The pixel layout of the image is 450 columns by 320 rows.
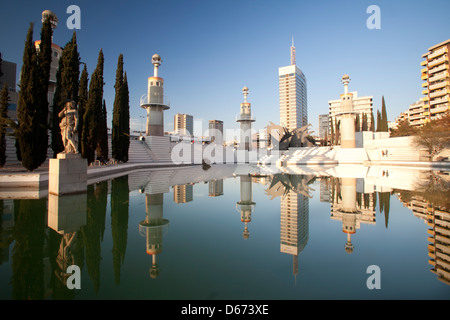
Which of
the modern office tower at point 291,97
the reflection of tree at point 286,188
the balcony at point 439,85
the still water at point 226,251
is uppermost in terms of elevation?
the modern office tower at point 291,97

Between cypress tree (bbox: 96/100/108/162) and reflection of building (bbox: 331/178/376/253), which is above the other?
cypress tree (bbox: 96/100/108/162)

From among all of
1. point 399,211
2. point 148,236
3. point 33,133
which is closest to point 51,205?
point 148,236

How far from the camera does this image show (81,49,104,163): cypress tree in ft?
53.4

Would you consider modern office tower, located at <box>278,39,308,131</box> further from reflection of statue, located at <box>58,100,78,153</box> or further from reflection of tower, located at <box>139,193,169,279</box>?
reflection of tower, located at <box>139,193,169,279</box>

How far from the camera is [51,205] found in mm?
6375

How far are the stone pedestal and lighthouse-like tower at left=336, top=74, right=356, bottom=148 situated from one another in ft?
108

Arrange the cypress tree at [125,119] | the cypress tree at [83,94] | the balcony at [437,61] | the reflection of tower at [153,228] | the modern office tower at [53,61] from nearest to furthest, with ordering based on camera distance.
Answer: the reflection of tower at [153,228], the cypress tree at [83,94], the cypress tree at [125,119], the modern office tower at [53,61], the balcony at [437,61]

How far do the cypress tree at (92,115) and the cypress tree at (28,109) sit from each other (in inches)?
175

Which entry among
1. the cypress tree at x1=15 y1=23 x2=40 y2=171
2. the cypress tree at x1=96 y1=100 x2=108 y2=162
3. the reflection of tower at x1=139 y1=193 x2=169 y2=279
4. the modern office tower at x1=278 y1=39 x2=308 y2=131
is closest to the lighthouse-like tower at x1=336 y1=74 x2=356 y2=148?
the cypress tree at x1=96 y1=100 x2=108 y2=162

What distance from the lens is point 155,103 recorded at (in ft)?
90.0

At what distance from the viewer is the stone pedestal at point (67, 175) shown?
25.5 ft

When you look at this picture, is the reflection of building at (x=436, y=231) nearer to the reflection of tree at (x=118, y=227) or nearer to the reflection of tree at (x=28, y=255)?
the reflection of tree at (x=118, y=227)

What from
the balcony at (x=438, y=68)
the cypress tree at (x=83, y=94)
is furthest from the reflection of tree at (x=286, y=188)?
the balcony at (x=438, y=68)
